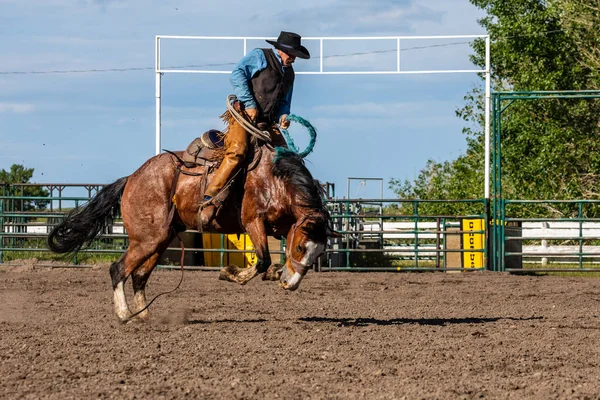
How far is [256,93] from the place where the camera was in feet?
24.8

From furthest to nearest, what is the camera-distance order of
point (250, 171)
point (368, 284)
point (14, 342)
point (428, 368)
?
point (368, 284) < point (250, 171) < point (14, 342) < point (428, 368)

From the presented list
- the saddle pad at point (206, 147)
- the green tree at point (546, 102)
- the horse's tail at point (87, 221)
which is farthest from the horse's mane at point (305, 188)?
the green tree at point (546, 102)

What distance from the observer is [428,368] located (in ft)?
17.5

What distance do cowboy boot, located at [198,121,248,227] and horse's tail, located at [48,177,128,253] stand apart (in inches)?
49.3

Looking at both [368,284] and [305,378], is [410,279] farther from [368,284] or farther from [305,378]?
[305,378]

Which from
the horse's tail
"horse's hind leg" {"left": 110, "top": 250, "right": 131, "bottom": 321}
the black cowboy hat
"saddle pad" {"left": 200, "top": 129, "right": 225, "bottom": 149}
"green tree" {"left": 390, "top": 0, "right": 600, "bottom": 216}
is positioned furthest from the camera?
"green tree" {"left": 390, "top": 0, "right": 600, "bottom": 216}

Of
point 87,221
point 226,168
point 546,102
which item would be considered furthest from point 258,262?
point 546,102

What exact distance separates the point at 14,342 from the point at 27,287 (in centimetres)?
543

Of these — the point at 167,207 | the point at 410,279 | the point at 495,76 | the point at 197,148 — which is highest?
the point at 495,76

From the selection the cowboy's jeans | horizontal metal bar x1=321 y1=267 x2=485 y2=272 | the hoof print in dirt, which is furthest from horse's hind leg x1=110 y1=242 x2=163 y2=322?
horizontal metal bar x1=321 y1=267 x2=485 y2=272

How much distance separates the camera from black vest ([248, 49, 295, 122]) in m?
7.49

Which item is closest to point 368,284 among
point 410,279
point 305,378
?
point 410,279

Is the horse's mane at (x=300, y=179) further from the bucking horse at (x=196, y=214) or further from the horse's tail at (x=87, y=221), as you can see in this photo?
the horse's tail at (x=87, y=221)

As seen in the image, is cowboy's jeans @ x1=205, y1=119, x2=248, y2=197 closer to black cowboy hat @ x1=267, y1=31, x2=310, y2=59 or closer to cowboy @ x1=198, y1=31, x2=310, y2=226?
cowboy @ x1=198, y1=31, x2=310, y2=226
